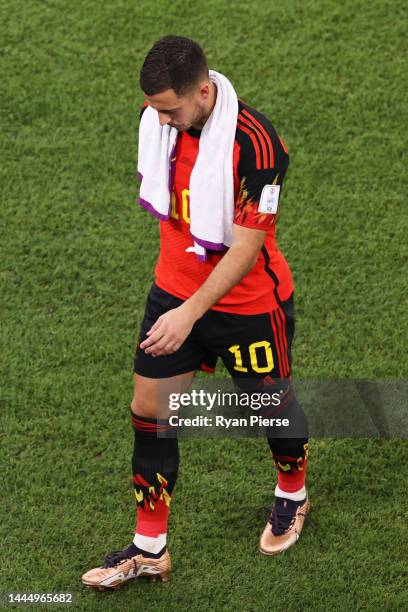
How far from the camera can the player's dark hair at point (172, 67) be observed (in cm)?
451

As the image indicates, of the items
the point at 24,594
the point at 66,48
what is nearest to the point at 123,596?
the point at 24,594

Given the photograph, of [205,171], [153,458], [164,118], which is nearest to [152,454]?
[153,458]

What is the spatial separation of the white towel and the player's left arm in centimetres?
11

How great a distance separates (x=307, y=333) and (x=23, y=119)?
232cm

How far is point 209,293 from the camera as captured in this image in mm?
4684

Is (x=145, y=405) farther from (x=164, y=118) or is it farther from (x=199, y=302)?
(x=164, y=118)

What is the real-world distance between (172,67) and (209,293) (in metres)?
0.81

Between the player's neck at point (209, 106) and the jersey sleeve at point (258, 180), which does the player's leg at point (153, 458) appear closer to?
the jersey sleeve at point (258, 180)

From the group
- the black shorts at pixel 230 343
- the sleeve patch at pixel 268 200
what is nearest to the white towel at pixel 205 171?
the sleeve patch at pixel 268 200

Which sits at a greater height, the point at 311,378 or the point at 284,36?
the point at 284,36

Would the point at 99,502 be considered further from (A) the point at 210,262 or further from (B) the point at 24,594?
(A) the point at 210,262

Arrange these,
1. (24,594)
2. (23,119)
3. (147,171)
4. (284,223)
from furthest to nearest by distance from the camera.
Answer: (23,119) → (284,223) → (24,594) → (147,171)

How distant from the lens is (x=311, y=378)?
638cm

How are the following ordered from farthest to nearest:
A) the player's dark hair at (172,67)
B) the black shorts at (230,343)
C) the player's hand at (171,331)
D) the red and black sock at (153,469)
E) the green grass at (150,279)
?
the green grass at (150,279) → the red and black sock at (153,469) → the black shorts at (230,343) → the player's hand at (171,331) → the player's dark hair at (172,67)
